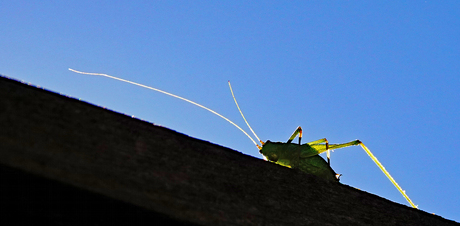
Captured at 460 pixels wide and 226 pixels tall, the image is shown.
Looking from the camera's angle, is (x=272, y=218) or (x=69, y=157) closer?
(x=69, y=157)

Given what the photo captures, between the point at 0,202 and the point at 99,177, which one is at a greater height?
the point at 99,177

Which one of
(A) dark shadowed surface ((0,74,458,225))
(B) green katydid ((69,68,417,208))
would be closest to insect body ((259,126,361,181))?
(B) green katydid ((69,68,417,208))

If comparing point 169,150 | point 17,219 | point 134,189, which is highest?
point 169,150

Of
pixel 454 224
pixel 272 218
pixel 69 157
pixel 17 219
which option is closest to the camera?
pixel 69 157

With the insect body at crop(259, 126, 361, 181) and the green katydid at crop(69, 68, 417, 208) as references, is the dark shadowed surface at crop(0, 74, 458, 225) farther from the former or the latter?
the insect body at crop(259, 126, 361, 181)

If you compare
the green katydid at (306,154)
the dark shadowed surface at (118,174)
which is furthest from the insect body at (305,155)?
the dark shadowed surface at (118,174)

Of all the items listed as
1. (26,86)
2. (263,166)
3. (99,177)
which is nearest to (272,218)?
(263,166)

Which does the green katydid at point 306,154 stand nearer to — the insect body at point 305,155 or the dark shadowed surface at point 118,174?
the insect body at point 305,155

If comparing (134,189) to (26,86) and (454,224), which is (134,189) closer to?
(26,86)
